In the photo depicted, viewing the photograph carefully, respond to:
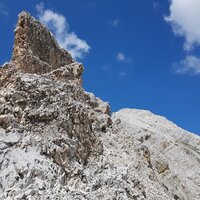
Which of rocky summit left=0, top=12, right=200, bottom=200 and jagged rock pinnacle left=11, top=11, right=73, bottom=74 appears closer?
rocky summit left=0, top=12, right=200, bottom=200

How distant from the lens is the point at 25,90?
113 ft

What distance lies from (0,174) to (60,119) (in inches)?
315

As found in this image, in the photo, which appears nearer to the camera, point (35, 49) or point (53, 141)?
point (53, 141)

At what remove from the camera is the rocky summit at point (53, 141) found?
2817 centimetres

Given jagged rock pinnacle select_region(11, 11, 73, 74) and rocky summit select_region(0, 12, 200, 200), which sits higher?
jagged rock pinnacle select_region(11, 11, 73, 74)

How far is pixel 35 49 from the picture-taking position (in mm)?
46312

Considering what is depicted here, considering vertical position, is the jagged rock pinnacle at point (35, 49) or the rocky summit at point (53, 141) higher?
the jagged rock pinnacle at point (35, 49)

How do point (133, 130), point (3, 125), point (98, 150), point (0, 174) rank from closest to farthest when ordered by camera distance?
1. point (0, 174)
2. point (3, 125)
3. point (98, 150)
4. point (133, 130)

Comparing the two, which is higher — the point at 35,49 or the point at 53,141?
the point at 35,49

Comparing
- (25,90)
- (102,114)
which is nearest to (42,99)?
(25,90)

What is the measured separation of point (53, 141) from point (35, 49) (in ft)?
56.0

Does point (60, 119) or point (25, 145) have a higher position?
point (60, 119)

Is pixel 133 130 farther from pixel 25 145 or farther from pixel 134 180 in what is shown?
pixel 25 145

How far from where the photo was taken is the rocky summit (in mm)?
28172
